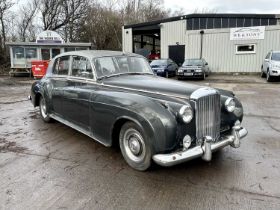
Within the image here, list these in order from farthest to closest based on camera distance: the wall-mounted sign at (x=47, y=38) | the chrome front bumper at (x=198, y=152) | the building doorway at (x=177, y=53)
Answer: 1. the building doorway at (x=177, y=53)
2. the wall-mounted sign at (x=47, y=38)
3. the chrome front bumper at (x=198, y=152)

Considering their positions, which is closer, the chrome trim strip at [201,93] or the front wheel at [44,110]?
the chrome trim strip at [201,93]

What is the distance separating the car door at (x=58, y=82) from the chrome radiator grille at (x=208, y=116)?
299 cm

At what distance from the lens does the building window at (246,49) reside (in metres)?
21.1

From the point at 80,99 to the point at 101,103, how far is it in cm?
71

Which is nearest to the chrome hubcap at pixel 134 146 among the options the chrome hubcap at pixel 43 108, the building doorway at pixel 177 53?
the chrome hubcap at pixel 43 108

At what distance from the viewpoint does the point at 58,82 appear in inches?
233

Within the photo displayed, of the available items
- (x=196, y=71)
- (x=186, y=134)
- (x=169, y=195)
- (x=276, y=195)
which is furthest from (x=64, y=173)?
(x=196, y=71)

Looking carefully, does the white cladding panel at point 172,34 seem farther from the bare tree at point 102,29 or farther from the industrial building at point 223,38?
the bare tree at point 102,29

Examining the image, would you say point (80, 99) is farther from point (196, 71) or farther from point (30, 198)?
point (196, 71)

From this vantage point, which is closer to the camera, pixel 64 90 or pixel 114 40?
pixel 64 90

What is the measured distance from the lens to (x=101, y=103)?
4.43m

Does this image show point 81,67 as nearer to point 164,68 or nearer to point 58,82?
point 58,82

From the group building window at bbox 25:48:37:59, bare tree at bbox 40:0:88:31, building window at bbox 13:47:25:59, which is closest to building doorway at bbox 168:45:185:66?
building window at bbox 25:48:37:59

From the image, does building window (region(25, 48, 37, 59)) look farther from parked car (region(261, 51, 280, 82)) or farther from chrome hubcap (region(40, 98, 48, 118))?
parked car (region(261, 51, 280, 82))
